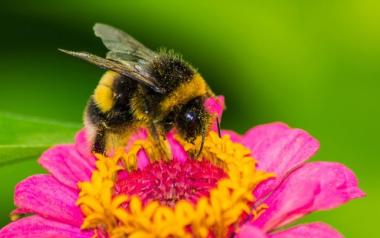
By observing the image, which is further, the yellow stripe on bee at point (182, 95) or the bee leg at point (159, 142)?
the bee leg at point (159, 142)

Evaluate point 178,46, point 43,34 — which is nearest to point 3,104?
point 43,34

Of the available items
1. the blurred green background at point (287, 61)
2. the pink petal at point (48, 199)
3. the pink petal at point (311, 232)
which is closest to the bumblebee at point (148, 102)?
the pink petal at point (48, 199)

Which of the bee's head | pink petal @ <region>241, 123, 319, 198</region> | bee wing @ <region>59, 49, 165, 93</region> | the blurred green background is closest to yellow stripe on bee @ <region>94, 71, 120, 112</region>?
bee wing @ <region>59, 49, 165, 93</region>

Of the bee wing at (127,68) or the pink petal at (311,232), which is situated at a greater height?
the bee wing at (127,68)

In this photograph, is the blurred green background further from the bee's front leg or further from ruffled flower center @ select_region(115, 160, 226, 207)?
ruffled flower center @ select_region(115, 160, 226, 207)

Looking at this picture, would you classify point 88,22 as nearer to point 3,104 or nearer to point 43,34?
point 43,34

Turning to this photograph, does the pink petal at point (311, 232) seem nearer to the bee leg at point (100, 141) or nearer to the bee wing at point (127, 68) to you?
the bee wing at point (127, 68)

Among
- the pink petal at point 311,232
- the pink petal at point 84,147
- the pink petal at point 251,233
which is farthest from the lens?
the pink petal at point 84,147
